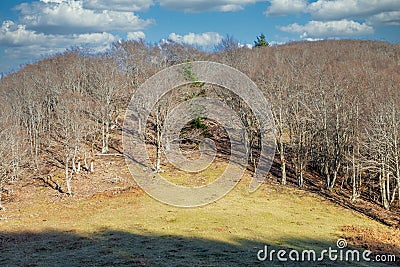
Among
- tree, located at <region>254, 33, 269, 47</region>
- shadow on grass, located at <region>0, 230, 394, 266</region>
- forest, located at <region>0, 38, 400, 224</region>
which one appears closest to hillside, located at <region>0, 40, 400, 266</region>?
shadow on grass, located at <region>0, 230, 394, 266</region>

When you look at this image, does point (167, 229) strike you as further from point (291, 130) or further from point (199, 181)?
point (291, 130)

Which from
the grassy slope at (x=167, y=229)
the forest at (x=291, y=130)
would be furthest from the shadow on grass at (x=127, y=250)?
the forest at (x=291, y=130)

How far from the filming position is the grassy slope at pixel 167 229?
19344 mm

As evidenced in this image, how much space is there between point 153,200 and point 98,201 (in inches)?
192

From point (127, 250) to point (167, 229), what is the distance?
539 centimetres

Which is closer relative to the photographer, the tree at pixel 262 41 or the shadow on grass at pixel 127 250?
the shadow on grass at pixel 127 250

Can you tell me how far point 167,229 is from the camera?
25.4 m

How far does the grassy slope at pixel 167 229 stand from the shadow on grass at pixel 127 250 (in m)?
0.05

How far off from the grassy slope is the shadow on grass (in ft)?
0.16

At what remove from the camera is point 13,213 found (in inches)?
1206

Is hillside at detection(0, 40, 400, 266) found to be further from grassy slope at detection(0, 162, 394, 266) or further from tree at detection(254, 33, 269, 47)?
tree at detection(254, 33, 269, 47)

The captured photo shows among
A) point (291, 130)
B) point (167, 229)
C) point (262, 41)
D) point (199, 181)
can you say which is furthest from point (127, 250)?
point (262, 41)

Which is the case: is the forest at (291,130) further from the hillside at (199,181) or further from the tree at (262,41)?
the tree at (262,41)

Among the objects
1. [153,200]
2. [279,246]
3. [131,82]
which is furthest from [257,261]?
[131,82]
